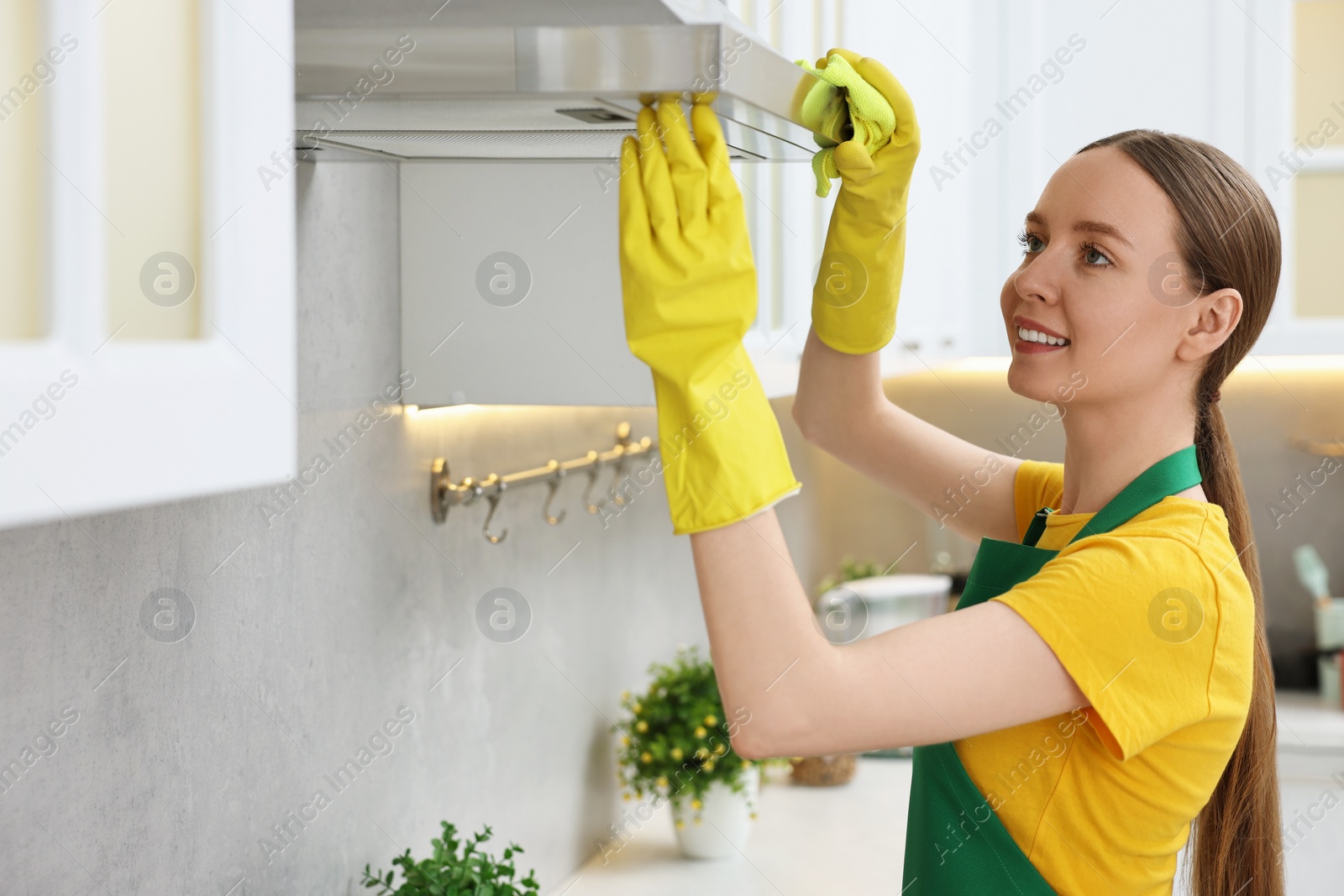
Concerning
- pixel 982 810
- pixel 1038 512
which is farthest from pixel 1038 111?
pixel 982 810

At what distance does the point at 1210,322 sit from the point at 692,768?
101 cm

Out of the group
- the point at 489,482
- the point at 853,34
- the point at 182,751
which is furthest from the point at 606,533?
the point at 182,751

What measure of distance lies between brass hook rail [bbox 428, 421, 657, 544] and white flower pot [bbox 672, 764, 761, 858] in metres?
0.43

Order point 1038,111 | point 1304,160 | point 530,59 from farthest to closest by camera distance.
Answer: point 1038,111, point 1304,160, point 530,59

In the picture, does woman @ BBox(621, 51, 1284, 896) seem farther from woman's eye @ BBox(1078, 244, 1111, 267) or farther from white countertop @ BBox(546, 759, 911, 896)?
white countertop @ BBox(546, 759, 911, 896)

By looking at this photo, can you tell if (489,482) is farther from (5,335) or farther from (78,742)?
(5,335)

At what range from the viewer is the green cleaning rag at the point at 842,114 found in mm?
710

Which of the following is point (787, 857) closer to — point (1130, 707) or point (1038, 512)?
point (1038, 512)

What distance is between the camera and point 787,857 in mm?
1619

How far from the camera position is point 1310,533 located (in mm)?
2477

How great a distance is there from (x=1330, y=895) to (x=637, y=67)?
74.5 inches

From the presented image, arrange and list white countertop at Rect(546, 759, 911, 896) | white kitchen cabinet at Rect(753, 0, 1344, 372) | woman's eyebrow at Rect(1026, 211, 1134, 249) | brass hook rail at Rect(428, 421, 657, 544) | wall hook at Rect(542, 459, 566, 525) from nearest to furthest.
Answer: woman's eyebrow at Rect(1026, 211, 1134, 249) < brass hook rail at Rect(428, 421, 657, 544) < wall hook at Rect(542, 459, 566, 525) < white countertop at Rect(546, 759, 911, 896) < white kitchen cabinet at Rect(753, 0, 1344, 372)

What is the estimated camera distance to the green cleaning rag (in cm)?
71

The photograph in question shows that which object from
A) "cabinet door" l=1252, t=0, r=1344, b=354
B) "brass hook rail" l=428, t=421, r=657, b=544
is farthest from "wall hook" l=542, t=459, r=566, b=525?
"cabinet door" l=1252, t=0, r=1344, b=354
